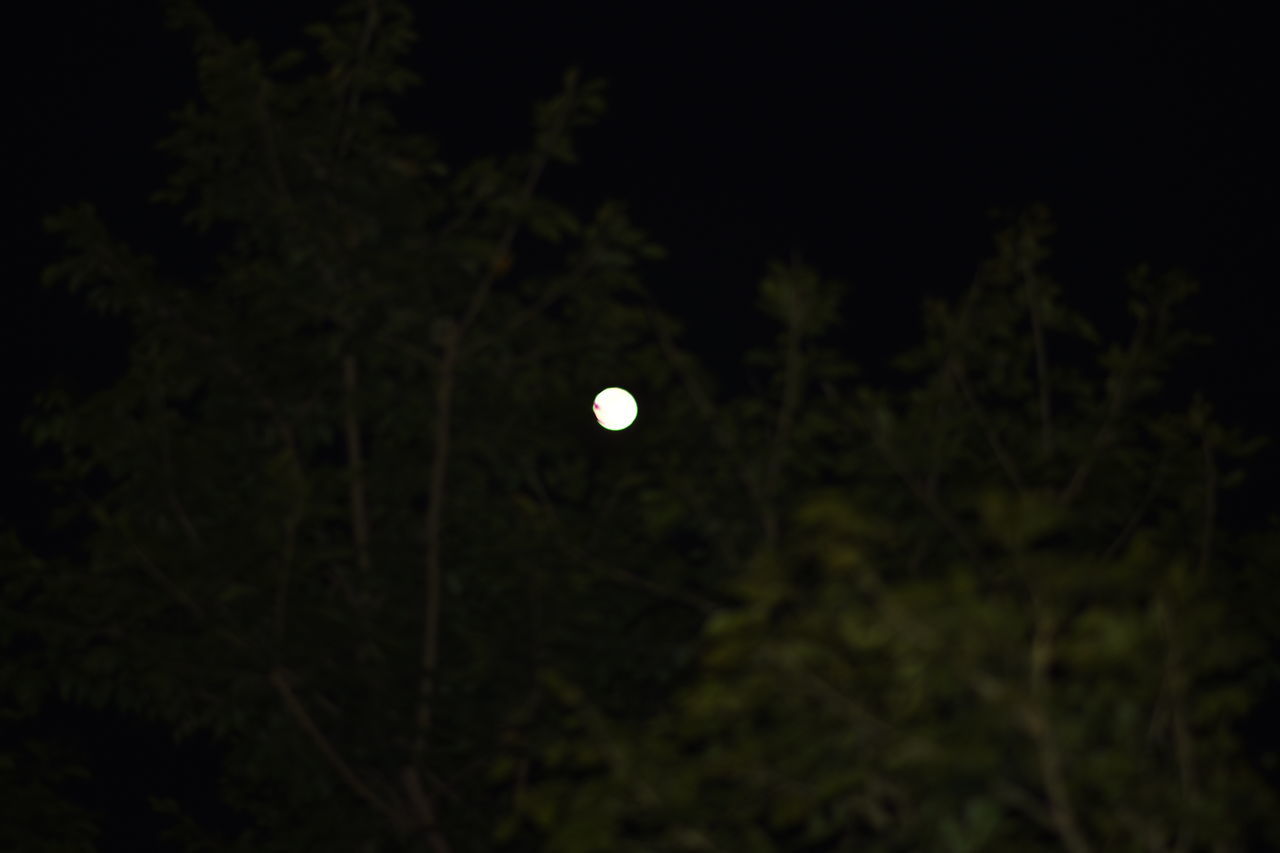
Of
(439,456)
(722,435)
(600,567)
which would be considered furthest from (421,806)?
(722,435)

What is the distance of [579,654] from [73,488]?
7.54 ft

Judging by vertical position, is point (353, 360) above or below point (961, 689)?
above

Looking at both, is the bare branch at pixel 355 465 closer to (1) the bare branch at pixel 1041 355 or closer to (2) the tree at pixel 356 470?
(2) the tree at pixel 356 470

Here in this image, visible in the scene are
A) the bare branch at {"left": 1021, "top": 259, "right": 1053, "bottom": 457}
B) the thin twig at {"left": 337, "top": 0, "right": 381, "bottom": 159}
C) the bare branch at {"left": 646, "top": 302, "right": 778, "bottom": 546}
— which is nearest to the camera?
the bare branch at {"left": 646, "top": 302, "right": 778, "bottom": 546}

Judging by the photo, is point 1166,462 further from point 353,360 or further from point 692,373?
point 353,360

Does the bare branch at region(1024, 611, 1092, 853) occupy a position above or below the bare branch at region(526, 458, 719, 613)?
below

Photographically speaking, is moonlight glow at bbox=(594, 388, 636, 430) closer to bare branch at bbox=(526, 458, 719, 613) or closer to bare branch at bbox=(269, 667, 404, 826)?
bare branch at bbox=(526, 458, 719, 613)

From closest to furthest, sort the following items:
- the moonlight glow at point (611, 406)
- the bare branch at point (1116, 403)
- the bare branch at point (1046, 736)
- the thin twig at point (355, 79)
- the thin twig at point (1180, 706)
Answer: the bare branch at point (1046, 736) → the thin twig at point (1180, 706) → the bare branch at point (1116, 403) → the thin twig at point (355, 79) → the moonlight glow at point (611, 406)

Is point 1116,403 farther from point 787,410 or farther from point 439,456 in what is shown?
point 439,456

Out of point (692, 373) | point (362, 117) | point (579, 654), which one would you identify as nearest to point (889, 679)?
point (692, 373)

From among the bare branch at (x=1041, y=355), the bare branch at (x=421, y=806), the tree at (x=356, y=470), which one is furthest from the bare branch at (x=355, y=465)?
the bare branch at (x=1041, y=355)

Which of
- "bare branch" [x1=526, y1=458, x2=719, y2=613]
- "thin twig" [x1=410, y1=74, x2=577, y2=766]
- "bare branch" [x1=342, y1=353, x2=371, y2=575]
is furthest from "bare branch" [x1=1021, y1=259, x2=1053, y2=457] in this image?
"bare branch" [x1=342, y1=353, x2=371, y2=575]

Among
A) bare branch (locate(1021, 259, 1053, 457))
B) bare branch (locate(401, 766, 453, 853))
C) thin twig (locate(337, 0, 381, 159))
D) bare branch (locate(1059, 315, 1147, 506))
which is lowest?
bare branch (locate(401, 766, 453, 853))

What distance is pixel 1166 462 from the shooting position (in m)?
7.15
